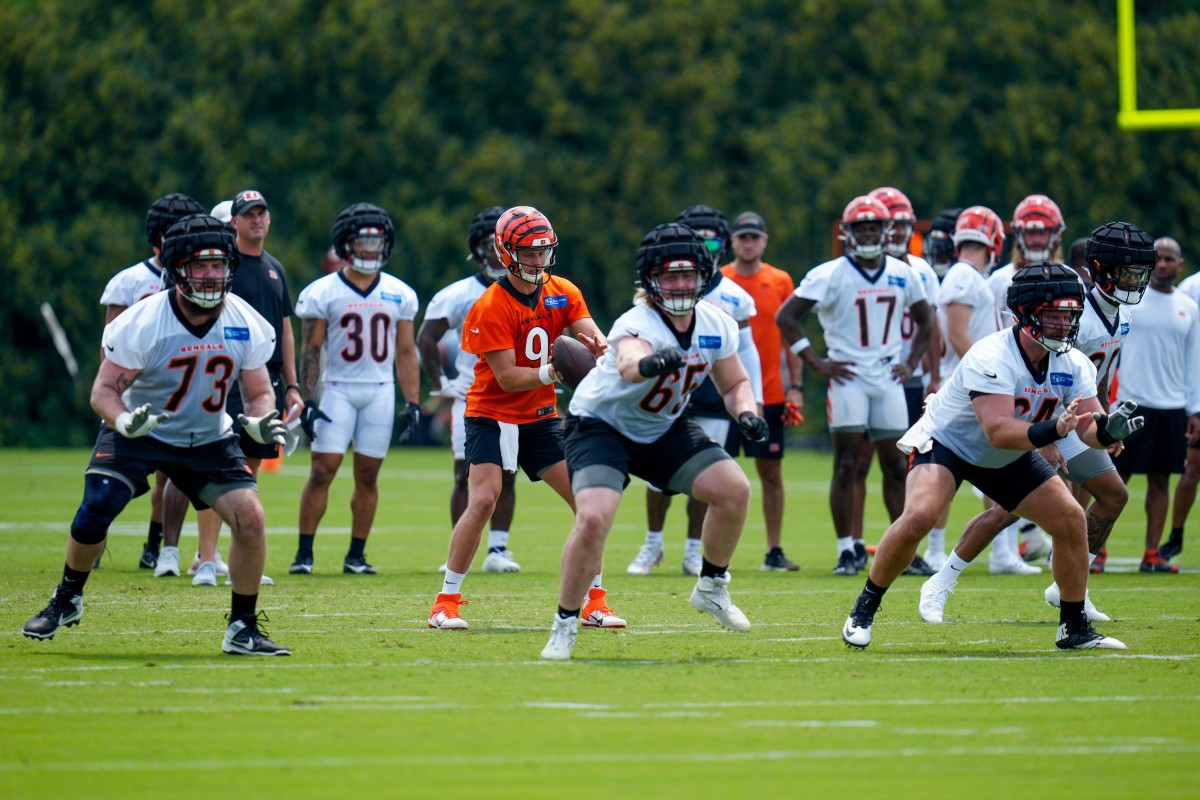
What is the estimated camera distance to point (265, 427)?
27.3ft

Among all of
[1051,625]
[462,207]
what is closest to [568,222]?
[462,207]

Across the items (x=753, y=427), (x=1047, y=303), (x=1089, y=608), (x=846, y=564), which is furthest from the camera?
(x=846, y=564)

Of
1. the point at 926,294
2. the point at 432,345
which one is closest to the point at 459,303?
the point at 432,345

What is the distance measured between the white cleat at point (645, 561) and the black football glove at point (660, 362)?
16.9 feet

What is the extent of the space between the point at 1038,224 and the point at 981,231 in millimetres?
764

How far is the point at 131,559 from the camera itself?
540 inches

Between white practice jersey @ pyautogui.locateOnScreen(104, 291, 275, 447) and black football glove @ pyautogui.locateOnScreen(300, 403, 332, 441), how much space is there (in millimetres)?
3856

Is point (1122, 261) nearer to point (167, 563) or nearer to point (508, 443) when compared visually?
point (508, 443)

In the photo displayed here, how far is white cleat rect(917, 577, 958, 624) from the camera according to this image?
9.98 metres

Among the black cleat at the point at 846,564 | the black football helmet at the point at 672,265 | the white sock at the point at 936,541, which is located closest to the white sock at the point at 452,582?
the black football helmet at the point at 672,265

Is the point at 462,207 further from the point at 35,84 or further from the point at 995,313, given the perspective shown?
the point at 995,313

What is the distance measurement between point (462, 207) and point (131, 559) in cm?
2102

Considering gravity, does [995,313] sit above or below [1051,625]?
→ above

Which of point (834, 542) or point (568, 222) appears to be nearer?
point (834, 542)
